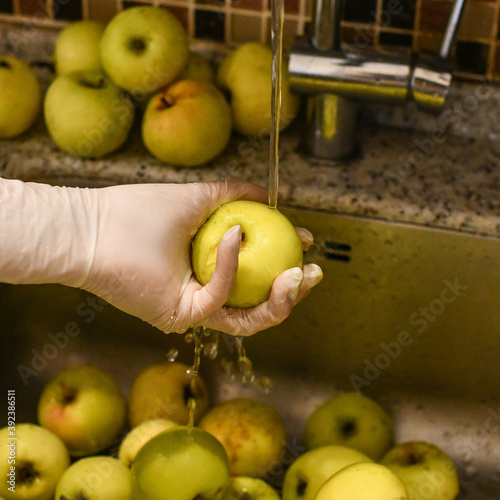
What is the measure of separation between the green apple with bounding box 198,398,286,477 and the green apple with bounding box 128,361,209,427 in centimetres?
4

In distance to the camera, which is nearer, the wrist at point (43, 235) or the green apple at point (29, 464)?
the wrist at point (43, 235)

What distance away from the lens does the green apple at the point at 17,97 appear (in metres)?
0.97

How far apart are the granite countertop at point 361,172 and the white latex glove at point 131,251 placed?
0.23 metres

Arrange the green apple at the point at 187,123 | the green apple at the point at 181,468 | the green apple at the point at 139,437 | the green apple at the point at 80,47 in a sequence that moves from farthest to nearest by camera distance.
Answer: the green apple at the point at 80,47
the green apple at the point at 187,123
the green apple at the point at 139,437
the green apple at the point at 181,468

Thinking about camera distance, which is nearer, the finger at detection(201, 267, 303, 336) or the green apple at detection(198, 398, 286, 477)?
the finger at detection(201, 267, 303, 336)

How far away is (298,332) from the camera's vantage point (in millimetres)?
948

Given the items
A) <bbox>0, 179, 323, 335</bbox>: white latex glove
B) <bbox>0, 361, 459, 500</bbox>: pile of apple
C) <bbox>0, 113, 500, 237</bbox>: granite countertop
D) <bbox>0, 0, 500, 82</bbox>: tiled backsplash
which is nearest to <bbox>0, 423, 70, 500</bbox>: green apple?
<bbox>0, 361, 459, 500</bbox>: pile of apple

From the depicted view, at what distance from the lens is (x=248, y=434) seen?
0.81 m

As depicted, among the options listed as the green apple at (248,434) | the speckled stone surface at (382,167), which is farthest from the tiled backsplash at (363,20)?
the green apple at (248,434)

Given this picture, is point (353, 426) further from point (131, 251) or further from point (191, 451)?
point (131, 251)

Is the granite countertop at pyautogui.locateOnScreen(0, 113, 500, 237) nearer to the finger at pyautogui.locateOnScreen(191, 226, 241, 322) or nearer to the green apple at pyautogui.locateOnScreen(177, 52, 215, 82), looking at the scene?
the green apple at pyautogui.locateOnScreen(177, 52, 215, 82)

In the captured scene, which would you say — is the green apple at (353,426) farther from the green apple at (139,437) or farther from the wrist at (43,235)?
the wrist at (43,235)

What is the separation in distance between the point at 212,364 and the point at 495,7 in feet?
2.05

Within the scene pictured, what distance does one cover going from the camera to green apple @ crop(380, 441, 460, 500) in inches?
29.0
